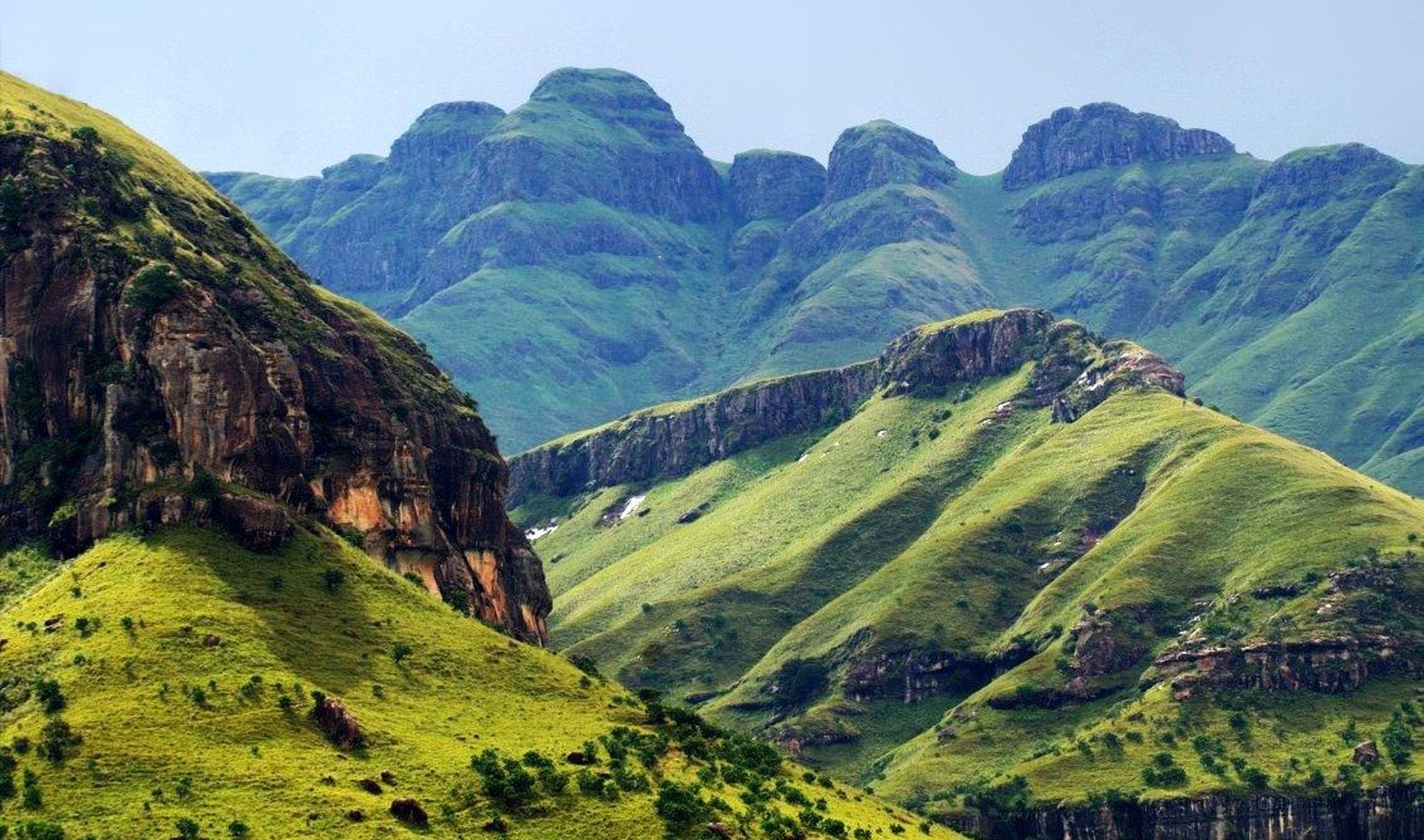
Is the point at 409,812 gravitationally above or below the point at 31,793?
below

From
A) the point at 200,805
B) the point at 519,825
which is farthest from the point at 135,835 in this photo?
the point at 519,825

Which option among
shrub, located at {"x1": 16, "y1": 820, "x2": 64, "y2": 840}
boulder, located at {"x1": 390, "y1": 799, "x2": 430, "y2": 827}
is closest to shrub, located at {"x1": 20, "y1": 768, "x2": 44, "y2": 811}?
shrub, located at {"x1": 16, "y1": 820, "x2": 64, "y2": 840}

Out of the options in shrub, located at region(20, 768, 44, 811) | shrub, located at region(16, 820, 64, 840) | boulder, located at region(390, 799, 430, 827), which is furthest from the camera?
boulder, located at region(390, 799, 430, 827)

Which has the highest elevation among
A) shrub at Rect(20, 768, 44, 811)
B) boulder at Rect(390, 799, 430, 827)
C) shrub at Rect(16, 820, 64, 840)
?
shrub at Rect(20, 768, 44, 811)

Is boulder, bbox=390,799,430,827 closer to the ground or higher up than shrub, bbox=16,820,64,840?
closer to the ground

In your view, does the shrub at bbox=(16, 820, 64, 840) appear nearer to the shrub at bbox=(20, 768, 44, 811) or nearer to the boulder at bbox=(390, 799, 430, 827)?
the shrub at bbox=(20, 768, 44, 811)

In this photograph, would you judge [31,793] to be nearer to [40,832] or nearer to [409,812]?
[40,832]

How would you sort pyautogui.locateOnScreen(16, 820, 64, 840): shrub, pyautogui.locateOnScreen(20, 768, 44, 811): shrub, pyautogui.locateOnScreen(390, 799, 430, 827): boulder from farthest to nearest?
pyautogui.locateOnScreen(390, 799, 430, 827): boulder < pyautogui.locateOnScreen(20, 768, 44, 811): shrub < pyautogui.locateOnScreen(16, 820, 64, 840): shrub

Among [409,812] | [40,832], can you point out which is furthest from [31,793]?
[409,812]

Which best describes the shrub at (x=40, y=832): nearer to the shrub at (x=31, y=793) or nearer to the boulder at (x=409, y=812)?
the shrub at (x=31, y=793)

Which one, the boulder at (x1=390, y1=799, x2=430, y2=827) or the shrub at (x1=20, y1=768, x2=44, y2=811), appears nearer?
the shrub at (x1=20, y1=768, x2=44, y2=811)

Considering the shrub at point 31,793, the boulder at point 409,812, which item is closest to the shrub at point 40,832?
the shrub at point 31,793

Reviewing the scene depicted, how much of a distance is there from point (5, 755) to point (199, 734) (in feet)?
61.7

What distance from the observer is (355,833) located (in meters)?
183
